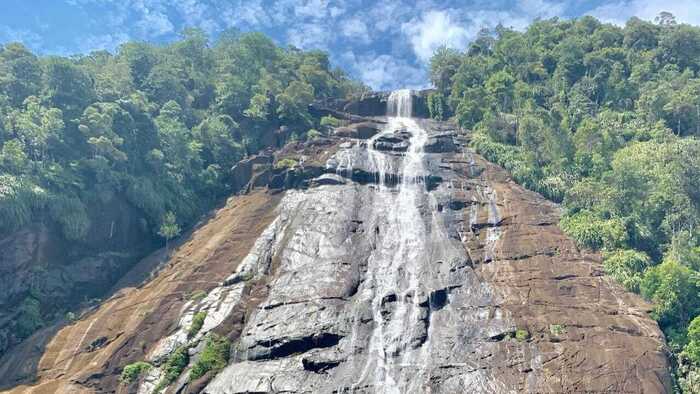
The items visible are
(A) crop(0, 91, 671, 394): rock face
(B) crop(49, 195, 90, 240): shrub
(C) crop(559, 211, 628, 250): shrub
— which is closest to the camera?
(A) crop(0, 91, 671, 394): rock face

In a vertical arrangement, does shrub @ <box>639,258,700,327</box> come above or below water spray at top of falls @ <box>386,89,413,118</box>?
below

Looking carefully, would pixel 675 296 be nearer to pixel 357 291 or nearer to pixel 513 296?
pixel 513 296

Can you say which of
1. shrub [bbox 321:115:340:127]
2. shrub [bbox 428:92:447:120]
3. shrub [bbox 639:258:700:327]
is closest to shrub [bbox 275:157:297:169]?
shrub [bbox 321:115:340:127]

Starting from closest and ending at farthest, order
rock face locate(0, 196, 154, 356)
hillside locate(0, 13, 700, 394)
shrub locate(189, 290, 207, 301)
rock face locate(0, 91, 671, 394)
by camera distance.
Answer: rock face locate(0, 91, 671, 394), hillside locate(0, 13, 700, 394), shrub locate(189, 290, 207, 301), rock face locate(0, 196, 154, 356)

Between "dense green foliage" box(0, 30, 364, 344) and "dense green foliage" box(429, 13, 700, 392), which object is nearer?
"dense green foliage" box(429, 13, 700, 392)

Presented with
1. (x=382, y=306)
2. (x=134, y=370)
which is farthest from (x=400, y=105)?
(x=134, y=370)

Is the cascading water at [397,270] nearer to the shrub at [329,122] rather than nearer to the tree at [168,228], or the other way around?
the shrub at [329,122]

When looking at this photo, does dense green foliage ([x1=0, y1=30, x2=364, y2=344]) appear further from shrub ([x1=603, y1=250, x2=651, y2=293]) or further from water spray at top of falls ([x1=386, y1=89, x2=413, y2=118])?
shrub ([x1=603, y1=250, x2=651, y2=293])

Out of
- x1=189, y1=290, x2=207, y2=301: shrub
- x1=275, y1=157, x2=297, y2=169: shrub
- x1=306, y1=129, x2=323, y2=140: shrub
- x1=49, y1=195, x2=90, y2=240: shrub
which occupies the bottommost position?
x1=189, y1=290, x2=207, y2=301: shrub
